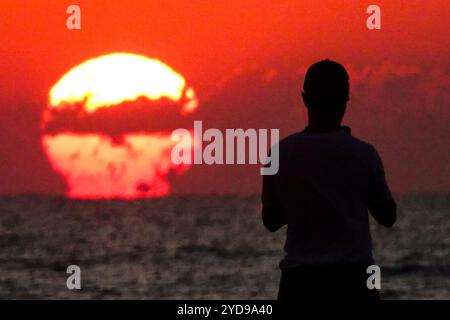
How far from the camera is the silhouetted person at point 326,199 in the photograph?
4160 mm

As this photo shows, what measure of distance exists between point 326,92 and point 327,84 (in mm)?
31

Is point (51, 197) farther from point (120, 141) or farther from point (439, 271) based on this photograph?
point (439, 271)

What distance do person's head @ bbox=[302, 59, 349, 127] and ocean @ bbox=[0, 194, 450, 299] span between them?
2666cm

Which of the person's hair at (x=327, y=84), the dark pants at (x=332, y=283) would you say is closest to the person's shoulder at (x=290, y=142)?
the person's hair at (x=327, y=84)

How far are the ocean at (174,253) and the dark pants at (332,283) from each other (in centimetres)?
2663

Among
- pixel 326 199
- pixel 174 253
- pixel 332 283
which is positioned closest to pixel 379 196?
pixel 326 199

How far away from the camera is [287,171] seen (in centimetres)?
427

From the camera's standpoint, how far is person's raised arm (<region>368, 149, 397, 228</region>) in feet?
13.8

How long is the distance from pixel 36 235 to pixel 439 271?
2809cm

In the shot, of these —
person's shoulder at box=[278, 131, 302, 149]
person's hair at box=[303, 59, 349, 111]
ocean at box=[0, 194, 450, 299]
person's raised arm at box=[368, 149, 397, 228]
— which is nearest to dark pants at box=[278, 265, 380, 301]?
person's raised arm at box=[368, 149, 397, 228]

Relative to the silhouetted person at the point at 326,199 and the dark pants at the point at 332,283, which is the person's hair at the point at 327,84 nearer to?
the silhouetted person at the point at 326,199

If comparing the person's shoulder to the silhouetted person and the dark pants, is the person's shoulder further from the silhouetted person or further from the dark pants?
the dark pants

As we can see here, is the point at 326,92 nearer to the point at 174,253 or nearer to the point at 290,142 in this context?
the point at 290,142
